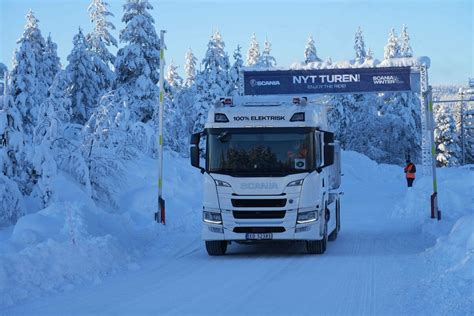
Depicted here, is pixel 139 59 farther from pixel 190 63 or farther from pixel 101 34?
pixel 190 63

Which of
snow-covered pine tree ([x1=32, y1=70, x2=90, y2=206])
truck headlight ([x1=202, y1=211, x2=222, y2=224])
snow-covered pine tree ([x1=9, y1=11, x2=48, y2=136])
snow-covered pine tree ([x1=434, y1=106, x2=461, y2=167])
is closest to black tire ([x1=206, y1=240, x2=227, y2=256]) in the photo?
truck headlight ([x1=202, y1=211, x2=222, y2=224])

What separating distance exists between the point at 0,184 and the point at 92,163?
435 cm

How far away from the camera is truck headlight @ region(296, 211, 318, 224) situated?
13.3m

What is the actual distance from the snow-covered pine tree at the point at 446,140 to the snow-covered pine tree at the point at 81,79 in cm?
4651

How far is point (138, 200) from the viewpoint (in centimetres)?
2405

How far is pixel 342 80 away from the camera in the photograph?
2688 cm

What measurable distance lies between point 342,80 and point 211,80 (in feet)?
90.7

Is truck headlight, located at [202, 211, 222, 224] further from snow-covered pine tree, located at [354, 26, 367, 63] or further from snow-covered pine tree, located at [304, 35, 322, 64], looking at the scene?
snow-covered pine tree, located at [354, 26, 367, 63]

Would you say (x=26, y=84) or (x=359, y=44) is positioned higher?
(x=359, y=44)

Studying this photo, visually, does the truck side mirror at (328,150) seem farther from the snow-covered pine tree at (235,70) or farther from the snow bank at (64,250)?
the snow-covered pine tree at (235,70)

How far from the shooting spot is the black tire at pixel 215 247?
13.8 m

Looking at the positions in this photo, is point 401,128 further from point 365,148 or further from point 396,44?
point 396,44

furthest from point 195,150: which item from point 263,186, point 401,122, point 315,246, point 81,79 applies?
point 401,122

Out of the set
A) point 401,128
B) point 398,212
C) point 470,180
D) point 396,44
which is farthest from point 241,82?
point 396,44
